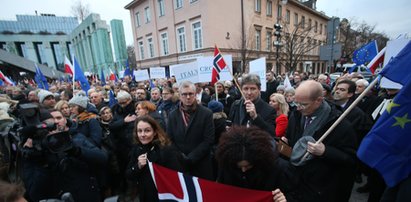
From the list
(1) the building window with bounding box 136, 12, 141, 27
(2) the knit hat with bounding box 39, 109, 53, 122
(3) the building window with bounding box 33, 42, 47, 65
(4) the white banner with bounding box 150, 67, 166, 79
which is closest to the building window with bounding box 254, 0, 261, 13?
(1) the building window with bounding box 136, 12, 141, 27

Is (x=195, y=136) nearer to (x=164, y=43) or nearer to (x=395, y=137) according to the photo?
(x=395, y=137)

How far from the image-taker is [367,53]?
5840 millimetres

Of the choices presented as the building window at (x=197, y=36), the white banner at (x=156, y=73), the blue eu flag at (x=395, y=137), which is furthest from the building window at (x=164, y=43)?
the blue eu flag at (x=395, y=137)

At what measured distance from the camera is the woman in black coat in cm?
218

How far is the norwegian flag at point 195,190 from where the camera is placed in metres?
1.52

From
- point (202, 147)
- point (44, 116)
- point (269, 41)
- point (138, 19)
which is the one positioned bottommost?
point (202, 147)

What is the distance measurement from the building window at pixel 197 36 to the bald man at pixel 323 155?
751 inches

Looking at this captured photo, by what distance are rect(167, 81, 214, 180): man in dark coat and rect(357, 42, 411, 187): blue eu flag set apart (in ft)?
5.69

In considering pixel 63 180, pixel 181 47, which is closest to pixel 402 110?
pixel 63 180

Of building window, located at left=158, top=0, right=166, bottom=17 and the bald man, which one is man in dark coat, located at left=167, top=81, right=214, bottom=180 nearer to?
the bald man

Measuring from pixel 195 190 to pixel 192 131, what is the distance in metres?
1.08

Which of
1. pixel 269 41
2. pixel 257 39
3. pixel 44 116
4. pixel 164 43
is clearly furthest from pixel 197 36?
pixel 44 116

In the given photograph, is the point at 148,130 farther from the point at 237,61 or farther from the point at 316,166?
the point at 237,61

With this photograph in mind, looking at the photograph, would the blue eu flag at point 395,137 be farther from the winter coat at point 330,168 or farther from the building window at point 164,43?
the building window at point 164,43
